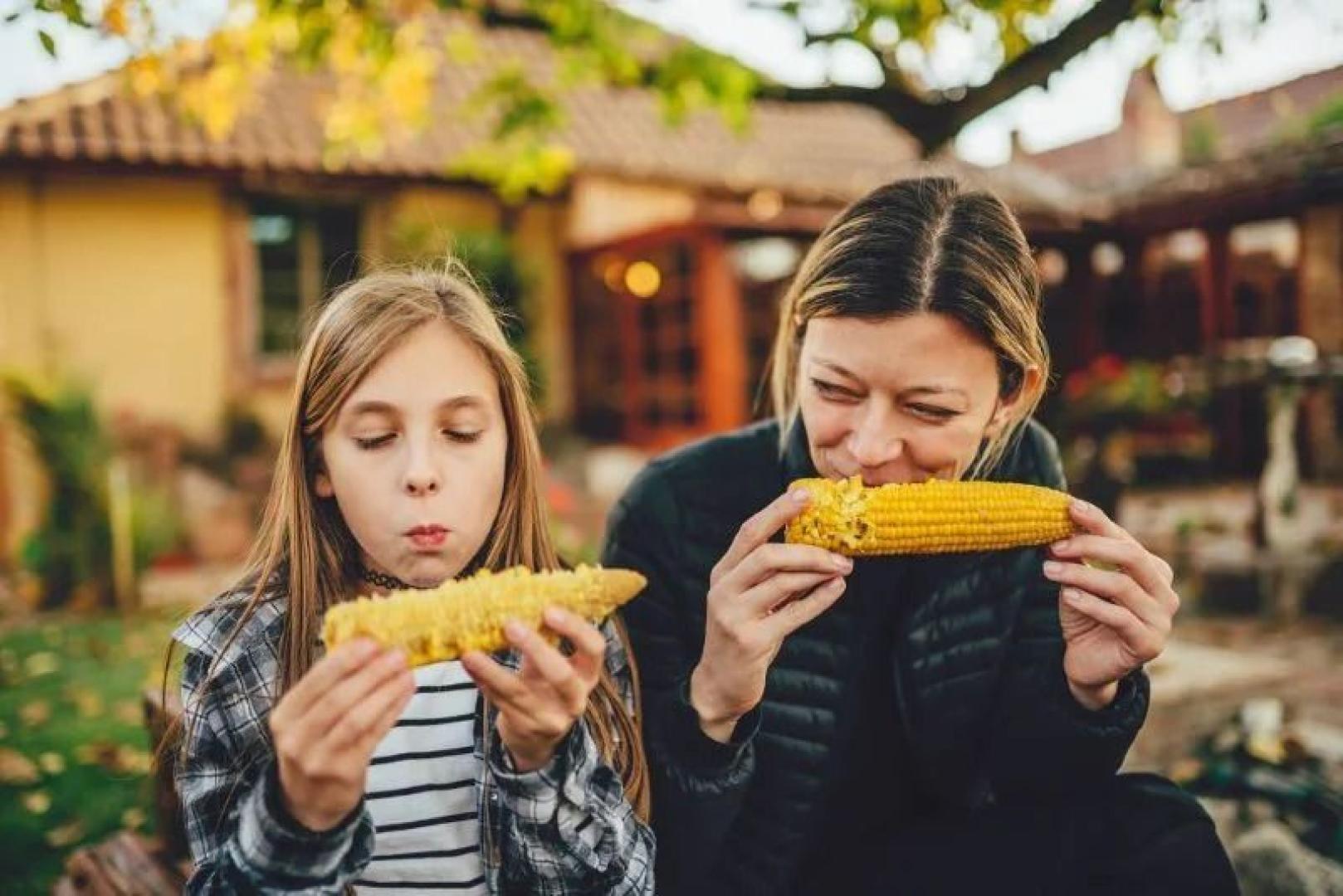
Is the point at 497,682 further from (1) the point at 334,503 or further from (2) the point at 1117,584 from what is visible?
(2) the point at 1117,584

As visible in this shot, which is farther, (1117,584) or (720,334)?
(720,334)

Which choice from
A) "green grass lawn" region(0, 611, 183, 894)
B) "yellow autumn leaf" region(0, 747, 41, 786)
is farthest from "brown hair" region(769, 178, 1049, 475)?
"yellow autumn leaf" region(0, 747, 41, 786)

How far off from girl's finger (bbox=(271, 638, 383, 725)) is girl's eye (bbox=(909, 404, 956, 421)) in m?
1.10

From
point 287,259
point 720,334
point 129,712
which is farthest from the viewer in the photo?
point 287,259

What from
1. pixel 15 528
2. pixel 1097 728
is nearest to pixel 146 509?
pixel 15 528

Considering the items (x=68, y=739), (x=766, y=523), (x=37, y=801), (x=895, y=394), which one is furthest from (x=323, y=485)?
(x=68, y=739)

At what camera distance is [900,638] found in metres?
2.18

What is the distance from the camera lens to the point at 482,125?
12.1 metres

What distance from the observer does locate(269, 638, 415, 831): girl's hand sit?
4.31ft

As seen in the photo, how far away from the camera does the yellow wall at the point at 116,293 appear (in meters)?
9.88

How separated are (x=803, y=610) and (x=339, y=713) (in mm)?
751

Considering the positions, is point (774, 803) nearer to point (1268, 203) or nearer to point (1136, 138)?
point (1268, 203)

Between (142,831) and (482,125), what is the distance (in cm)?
1008

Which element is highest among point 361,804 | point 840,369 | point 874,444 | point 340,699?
point 840,369
